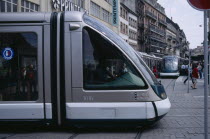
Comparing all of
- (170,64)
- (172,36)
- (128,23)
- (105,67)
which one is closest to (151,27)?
(128,23)

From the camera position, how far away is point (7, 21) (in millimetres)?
7875

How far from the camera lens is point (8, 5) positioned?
82.3 feet

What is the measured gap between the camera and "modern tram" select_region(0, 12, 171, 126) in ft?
25.1

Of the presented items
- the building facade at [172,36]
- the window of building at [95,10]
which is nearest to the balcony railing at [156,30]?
the building facade at [172,36]

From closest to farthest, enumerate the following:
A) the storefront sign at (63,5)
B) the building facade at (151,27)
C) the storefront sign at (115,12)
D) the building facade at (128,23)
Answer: the storefront sign at (63,5) < the storefront sign at (115,12) < the building facade at (128,23) < the building facade at (151,27)

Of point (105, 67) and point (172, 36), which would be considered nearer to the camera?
point (105, 67)

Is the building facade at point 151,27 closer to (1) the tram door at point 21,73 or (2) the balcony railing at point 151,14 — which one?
(2) the balcony railing at point 151,14

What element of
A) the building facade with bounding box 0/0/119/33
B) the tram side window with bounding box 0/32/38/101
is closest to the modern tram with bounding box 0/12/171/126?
the tram side window with bounding box 0/32/38/101

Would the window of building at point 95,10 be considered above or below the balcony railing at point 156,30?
below

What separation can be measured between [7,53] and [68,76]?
1463mm

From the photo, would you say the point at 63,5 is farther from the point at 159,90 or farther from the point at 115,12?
the point at 159,90

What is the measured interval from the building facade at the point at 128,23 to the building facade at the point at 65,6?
9.86 metres

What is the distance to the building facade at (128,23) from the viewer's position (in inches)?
2694

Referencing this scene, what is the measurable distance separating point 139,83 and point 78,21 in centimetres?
188
